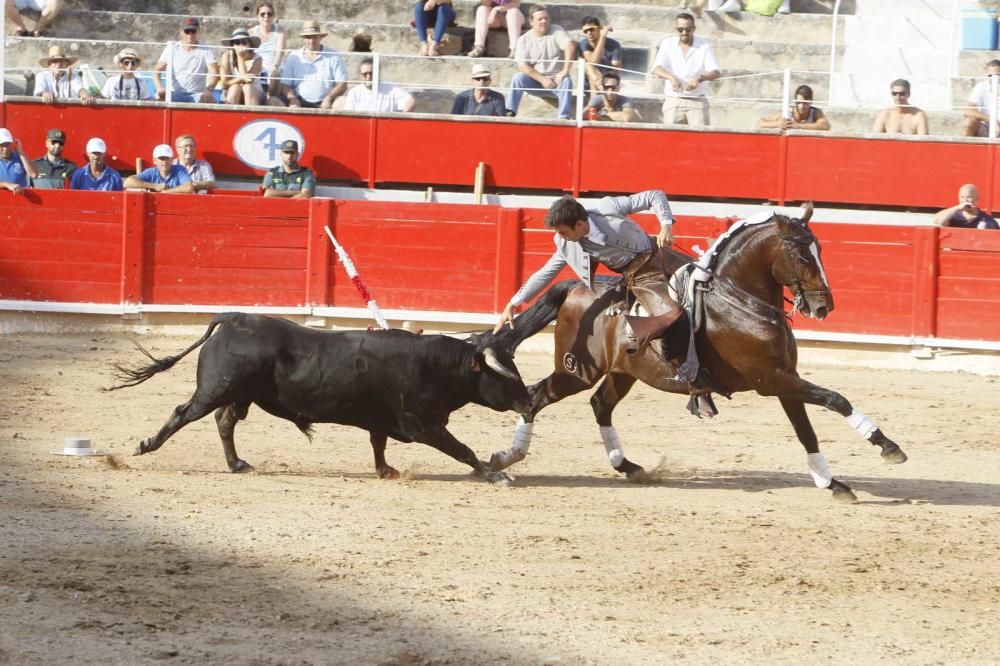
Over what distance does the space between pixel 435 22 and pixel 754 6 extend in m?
4.07

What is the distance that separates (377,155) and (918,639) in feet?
37.5

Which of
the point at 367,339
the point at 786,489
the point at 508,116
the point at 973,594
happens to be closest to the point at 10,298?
the point at 508,116

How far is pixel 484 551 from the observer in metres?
6.46

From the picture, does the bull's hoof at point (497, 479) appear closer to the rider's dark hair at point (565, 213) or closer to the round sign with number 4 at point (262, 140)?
the rider's dark hair at point (565, 213)

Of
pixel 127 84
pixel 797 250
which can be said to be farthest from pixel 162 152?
pixel 797 250

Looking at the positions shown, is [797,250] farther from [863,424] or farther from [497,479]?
[497,479]

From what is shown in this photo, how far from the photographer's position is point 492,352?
7797 millimetres

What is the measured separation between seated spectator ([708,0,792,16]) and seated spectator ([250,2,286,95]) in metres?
5.39

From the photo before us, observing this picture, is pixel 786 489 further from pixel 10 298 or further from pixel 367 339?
pixel 10 298

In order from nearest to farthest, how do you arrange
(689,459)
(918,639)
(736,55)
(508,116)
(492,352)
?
1. (918,639)
2. (492,352)
3. (689,459)
4. (508,116)
5. (736,55)

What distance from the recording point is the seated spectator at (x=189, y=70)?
16.0 m

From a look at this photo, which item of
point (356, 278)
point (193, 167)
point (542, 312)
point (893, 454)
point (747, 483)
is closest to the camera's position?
point (893, 454)

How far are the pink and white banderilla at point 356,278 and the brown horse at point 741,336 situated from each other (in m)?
4.51

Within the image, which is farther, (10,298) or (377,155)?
(377,155)
